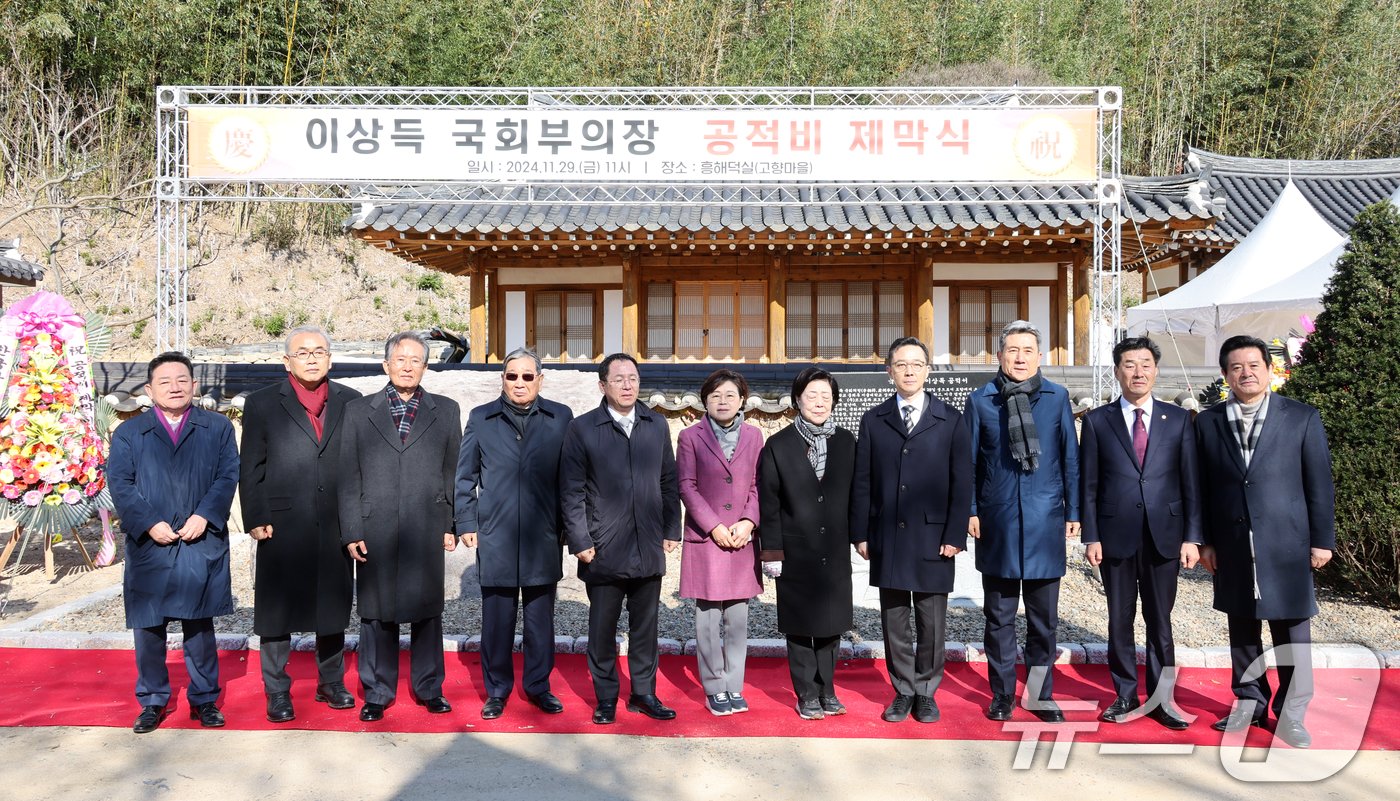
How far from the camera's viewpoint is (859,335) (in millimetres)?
11359

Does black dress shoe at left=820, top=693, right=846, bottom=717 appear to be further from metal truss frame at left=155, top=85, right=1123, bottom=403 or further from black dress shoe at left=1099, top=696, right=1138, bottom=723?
metal truss frame at left=155, top=85, right=1123, bottom=403

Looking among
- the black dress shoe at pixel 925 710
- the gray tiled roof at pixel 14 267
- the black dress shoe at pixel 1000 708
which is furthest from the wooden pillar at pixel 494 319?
the black dress shoe at pixel 1000 708

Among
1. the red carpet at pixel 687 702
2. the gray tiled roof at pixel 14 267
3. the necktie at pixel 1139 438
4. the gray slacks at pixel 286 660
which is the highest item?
the gray tiled roof at pixel 14 267

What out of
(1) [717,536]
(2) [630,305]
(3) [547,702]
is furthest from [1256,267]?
(3) [547,702]

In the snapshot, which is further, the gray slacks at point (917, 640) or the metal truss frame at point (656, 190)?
the metal truss frame at point (656, 190)

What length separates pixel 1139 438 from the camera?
3945 millimetres

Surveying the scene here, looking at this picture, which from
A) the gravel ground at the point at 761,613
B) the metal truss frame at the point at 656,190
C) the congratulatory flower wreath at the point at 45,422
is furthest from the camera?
the metal truss frame at the point at 656,190

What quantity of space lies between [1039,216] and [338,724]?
840cm

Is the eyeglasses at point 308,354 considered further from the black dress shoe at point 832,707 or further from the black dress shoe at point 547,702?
the black dress shoe at point 832,707

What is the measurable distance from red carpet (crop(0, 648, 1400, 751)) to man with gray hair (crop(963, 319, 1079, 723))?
24 cm

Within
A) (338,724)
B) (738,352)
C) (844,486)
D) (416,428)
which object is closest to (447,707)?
(338,724)

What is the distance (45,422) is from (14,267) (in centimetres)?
747

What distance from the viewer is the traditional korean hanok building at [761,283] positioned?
33.4 feet

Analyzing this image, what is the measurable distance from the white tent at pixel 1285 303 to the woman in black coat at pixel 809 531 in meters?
8.46
